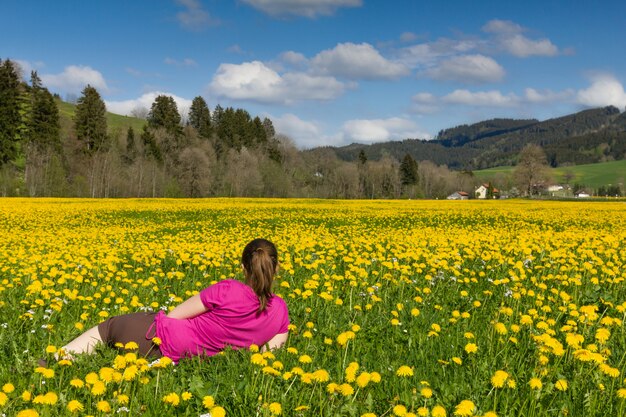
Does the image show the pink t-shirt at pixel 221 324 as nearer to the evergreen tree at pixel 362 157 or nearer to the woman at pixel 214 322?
the woman at pixel 214 322

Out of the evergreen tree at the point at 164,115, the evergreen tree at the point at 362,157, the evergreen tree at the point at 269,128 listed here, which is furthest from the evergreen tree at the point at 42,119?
the evergreen tree at the point at 362,157

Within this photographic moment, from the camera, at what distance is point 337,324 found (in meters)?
4.90

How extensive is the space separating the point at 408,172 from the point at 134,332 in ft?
331

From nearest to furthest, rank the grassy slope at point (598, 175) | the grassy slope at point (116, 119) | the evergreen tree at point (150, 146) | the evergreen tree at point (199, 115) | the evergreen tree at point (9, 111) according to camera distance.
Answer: the evergreen tree at point (9, 111) < the evergreen tree at point (150, 146) < the evergreen tree at point (199, 115) < the grassy slope at point (116, 119) < the grassy slope at point (598, 175)

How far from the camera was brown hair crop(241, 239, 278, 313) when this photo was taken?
151 inches

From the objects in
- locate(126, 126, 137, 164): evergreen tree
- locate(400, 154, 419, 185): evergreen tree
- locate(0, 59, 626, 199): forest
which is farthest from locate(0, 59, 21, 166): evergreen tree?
locate(400, 154, 419, 185): evergreen tree

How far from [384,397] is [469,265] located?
5.54m

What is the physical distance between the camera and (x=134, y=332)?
12.4 ft

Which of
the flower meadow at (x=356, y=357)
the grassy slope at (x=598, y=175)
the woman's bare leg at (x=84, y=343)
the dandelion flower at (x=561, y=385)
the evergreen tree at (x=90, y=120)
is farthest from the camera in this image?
the grassy slope at (x=598, y=175)

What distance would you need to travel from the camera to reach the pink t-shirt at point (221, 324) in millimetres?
3898

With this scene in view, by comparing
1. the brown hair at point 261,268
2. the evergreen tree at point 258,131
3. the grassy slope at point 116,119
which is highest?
the grassy slope at point 116,119

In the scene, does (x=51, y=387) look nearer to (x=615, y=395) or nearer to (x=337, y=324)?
(x=337, y=324)

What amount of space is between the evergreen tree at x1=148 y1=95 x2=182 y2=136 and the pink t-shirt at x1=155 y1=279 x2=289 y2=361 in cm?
8146

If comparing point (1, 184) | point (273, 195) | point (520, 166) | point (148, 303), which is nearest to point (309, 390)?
point (148, 303)
